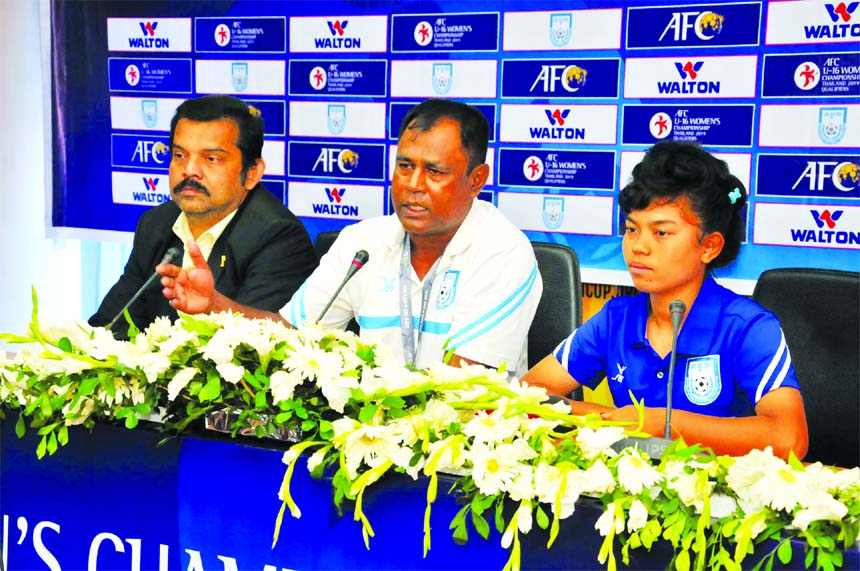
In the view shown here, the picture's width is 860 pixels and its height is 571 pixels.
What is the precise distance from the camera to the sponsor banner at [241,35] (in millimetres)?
3484

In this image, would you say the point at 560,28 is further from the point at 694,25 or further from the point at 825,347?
the point at 825,347

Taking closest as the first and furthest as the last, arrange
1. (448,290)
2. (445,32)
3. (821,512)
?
(821,512) < (448,290) < (445,32)

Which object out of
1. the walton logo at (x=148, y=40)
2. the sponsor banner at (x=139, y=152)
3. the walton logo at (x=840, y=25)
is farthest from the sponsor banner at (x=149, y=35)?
the walton logo at (x=840, y=25)

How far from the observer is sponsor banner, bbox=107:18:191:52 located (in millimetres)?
3668

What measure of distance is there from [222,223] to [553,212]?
103cm

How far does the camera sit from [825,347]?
2.06m

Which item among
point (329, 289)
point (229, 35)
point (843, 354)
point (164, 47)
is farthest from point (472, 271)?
point (164, 47)

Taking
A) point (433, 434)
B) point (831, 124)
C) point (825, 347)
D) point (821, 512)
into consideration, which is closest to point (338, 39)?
point (831, 124)

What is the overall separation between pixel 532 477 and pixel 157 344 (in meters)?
0.56

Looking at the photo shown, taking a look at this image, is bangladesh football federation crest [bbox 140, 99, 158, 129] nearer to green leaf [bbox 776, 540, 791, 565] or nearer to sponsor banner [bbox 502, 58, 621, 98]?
sponsor banner [bbox 502, 58, 621, 98]

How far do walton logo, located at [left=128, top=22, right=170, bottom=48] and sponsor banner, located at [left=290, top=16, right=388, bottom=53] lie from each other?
573 millimetres

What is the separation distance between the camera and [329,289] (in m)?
2.40

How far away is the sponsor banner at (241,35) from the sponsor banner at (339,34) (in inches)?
2.3

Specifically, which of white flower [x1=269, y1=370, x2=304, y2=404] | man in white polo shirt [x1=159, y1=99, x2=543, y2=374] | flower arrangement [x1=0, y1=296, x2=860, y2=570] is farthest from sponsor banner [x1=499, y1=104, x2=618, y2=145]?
white flower [x1=269, y1=370, x2=304, y2=404]
